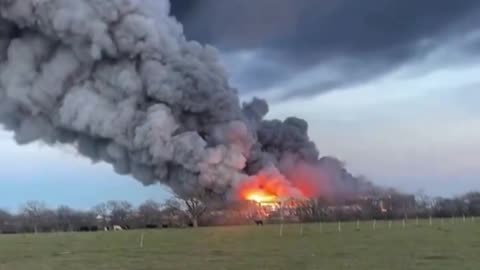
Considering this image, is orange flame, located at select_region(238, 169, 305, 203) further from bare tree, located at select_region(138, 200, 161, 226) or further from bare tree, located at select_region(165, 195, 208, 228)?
bare tree, located at select_region(138, 200, 161, 226)

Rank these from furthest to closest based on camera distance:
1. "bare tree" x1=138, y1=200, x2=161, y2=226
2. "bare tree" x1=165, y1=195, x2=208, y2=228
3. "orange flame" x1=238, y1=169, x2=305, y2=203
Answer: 1. "bare tree" x1=138, y1=200, x2=161, y2=226
2. "bare tree" x1=165, y1=195, x2=208, y2=228
3. "orange flame" x1=238, y1=169, x2=305, y2=203

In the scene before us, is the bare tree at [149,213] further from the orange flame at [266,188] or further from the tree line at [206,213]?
the orange flame at [266,188]

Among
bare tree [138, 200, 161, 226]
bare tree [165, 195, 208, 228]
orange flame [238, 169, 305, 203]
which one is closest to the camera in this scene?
orange flame [238, 169, 305, 203]

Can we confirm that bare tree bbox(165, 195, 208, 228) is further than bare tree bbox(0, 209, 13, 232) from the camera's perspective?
No

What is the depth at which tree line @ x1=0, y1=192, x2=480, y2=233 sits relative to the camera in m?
89.4

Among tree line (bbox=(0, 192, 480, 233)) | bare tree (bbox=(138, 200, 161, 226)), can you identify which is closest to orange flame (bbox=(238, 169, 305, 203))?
tree line (bbox=(0, 192, 480, 233))

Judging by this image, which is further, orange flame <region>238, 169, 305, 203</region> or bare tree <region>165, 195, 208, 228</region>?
bare tree <region>165, 195, 208, 228</region>

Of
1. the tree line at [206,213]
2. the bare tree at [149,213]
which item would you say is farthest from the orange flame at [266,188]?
the bare tree at [149,213]

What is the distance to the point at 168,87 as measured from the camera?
61.4m

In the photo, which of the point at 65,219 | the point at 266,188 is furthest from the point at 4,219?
the point at 266,188

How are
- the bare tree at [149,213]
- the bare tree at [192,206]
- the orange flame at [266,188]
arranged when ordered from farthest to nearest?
the bare tree at [149,213], the bare tree at [192,206], the orange flame at [266,188]

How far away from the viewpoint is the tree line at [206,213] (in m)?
89.4

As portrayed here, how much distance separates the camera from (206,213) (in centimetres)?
8775

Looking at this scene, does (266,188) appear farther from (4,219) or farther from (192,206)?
(4,219)
